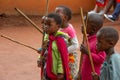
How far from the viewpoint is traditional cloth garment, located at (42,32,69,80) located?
3541 millimetres

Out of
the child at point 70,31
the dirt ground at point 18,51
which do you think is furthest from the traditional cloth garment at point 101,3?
the child at point 70,31

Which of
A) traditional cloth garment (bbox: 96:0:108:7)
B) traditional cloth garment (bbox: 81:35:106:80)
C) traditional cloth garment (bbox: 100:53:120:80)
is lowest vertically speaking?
traditional cloth garment (bbox: 100:53:120:80)

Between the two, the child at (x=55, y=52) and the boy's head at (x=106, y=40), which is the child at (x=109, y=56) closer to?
the boy's head at (x=106, y=40)

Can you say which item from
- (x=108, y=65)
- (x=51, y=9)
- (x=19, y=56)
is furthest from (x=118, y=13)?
(x=108, y=65)

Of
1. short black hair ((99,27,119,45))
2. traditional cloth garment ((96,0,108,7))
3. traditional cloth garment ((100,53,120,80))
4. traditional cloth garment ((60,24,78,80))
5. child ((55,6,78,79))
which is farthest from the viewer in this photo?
traditional cloth garment ((96,0,108,7))

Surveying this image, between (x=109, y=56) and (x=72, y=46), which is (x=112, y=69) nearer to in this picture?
(x=109, y=56)

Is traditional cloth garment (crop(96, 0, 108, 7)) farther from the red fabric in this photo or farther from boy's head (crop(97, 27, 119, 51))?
boy's head (crop(97, 27, 119, 51))

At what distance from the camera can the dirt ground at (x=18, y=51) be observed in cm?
588

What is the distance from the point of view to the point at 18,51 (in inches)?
287

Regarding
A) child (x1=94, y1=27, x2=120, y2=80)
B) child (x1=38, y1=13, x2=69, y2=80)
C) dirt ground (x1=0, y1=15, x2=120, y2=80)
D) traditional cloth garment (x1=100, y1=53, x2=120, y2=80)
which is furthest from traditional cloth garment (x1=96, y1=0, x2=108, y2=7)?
traditional cloth garment (x1=100, y1=53, x2=120, y2=80)

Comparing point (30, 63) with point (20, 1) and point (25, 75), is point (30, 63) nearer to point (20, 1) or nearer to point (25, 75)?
point (25, 75)

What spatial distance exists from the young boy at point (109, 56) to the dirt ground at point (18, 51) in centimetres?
289

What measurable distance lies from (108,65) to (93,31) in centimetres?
65

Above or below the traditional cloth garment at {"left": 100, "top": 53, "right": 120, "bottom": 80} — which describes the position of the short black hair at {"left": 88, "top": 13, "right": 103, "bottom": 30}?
above
